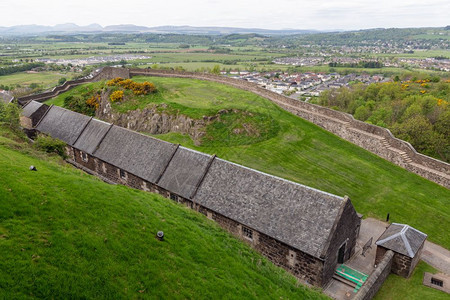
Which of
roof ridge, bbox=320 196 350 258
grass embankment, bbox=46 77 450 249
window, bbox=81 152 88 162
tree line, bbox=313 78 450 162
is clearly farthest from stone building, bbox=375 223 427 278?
window, bbox=81 152 88 162

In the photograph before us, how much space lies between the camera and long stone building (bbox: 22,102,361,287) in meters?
19.9

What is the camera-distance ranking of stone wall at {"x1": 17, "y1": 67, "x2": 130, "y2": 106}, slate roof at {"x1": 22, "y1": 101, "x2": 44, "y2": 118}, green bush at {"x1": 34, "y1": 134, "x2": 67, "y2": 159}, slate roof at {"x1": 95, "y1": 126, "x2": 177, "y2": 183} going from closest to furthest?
slate roof at {"x1": 95, "y1": 126, "x2": 177, "y2": 183} → green bush at {"x1": 34, "y1": 134, "x2": 67, "y2": 159} → slate roof at {"x1": 22, "y1": 101, "x2": 44, "y2": 118} → stone wall at {"x1": 17, "y1": 67, "x2": 130, "y2": 106}

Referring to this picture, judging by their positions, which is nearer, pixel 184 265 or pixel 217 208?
pixel 184 265

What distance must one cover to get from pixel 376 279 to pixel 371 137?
25.5 meters

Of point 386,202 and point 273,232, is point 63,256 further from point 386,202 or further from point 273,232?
point 386,202

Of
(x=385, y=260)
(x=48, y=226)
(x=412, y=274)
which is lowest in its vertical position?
(x=412, y=274)

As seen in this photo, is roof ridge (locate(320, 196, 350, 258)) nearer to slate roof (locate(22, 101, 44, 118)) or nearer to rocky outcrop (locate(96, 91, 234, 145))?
rocky outcrop (locate(96, 91, 234, 145))

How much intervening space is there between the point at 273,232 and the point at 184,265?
811 centimetres

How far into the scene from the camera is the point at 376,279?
1919 centimetres

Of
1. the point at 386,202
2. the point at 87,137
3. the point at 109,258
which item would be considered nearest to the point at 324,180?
the point at 386,202

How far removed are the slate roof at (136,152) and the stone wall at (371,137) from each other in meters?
26.6

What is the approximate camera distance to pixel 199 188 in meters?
25.6

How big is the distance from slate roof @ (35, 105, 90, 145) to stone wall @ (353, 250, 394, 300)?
116ft

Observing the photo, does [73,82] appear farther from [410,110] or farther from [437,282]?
[437,282]
